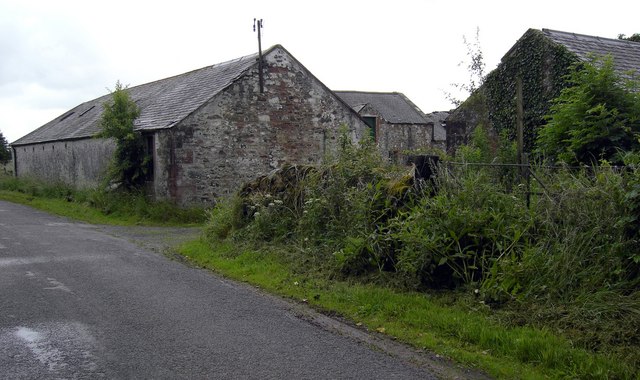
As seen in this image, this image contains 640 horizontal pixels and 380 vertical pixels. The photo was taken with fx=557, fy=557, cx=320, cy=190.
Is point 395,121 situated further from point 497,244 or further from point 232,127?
point 497,244

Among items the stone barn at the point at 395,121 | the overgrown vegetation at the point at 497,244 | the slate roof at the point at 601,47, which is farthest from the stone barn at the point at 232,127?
the stone barn at the point at 395,121

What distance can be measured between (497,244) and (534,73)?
420 inches

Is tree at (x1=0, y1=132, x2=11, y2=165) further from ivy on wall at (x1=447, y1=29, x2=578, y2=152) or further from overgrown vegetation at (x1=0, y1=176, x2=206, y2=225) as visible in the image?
ivy on wall at (x1=447, y1=29, x2=578, y2=152)

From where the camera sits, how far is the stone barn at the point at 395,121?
137 ft

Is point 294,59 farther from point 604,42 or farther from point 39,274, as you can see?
point 39,274

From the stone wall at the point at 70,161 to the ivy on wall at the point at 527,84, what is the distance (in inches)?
575

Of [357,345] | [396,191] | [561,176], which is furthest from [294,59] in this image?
[357,345]

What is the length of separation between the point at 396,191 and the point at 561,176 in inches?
99.6

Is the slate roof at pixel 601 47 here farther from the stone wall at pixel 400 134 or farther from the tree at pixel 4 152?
the tree at pixel 4 152

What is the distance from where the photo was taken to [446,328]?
249 inches

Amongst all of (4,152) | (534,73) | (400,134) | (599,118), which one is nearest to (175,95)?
(534,73)

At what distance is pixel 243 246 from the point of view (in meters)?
11.4

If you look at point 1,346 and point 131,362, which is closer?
point 131,362

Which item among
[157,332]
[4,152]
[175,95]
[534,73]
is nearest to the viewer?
[157,332]
